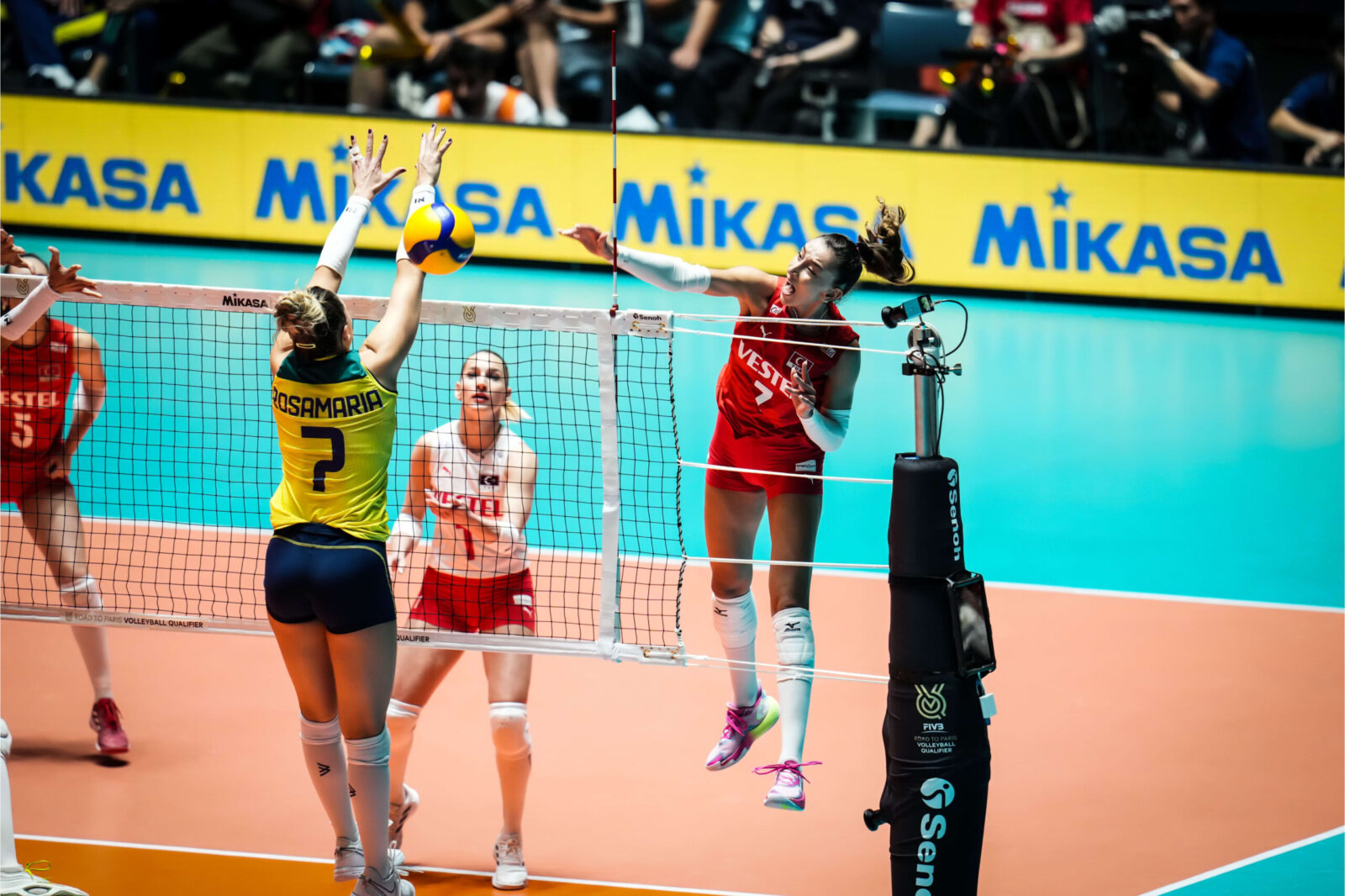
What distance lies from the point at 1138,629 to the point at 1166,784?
209cm

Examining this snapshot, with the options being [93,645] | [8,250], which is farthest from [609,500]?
[93,645]

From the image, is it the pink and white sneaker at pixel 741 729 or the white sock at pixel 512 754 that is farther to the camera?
the pink and white sneaker at pixel 741 729

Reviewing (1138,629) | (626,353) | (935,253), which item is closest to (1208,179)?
(935,253)

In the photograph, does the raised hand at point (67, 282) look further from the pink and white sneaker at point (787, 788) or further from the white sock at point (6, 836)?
the pink and white sneaker at point (787, 788)

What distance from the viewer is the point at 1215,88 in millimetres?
18000

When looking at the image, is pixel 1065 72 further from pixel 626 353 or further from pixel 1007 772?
pixel 1007 772

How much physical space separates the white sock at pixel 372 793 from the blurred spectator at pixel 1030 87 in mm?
14327

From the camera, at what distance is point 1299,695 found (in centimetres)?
865

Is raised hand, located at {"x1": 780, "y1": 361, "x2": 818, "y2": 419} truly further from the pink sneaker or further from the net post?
Result: the pink sneaker

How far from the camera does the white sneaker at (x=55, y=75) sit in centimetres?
1936

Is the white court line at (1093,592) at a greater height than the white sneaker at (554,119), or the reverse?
the white sneaker at (554,119)

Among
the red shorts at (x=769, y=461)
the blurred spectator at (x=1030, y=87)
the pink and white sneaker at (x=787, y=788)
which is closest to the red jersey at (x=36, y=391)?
the red shorts at (x=769, y=461)

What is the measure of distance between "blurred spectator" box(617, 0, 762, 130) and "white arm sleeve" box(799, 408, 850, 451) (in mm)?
13220

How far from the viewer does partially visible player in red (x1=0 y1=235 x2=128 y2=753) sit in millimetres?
7562
